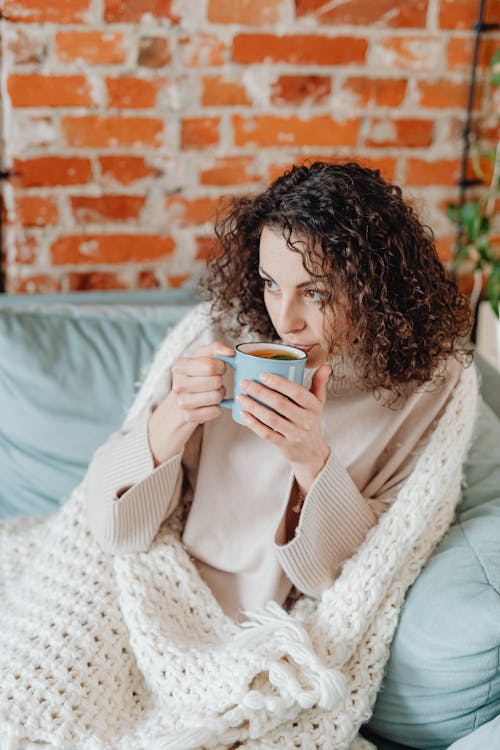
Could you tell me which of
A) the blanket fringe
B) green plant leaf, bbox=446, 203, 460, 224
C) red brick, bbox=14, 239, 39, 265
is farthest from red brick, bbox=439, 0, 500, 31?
the blanket fringe

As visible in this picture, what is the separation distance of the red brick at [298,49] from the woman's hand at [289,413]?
3.29 feet

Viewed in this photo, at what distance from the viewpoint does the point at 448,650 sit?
0.95 metres

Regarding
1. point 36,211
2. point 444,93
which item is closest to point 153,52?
point 36,211

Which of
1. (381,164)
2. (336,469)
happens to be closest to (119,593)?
(336,469)

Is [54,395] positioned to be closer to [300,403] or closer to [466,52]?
[300,403]

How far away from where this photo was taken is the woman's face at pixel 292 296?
1003 mm

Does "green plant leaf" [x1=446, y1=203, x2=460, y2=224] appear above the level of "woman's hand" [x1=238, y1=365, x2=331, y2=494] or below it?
above

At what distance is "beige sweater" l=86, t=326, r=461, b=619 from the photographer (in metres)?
1.13

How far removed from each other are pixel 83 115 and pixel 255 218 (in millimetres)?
688

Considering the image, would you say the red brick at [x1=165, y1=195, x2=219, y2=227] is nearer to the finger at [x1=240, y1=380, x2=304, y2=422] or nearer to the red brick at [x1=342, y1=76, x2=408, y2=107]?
the red brick at [x1=342, y1=76, x2=408, y2=107]

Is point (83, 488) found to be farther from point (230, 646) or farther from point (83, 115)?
A: point (83, 115)

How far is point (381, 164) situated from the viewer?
1.89m

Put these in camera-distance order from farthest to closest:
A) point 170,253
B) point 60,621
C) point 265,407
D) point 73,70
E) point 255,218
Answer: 1. point 170,253
2. point 73,70
3. point 255,218
4. point 60,621
5. point 265,407

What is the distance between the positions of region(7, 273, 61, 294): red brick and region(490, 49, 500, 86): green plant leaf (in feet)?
3.79
